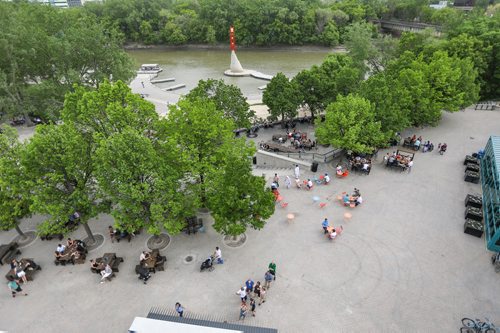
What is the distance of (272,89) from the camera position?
102ft

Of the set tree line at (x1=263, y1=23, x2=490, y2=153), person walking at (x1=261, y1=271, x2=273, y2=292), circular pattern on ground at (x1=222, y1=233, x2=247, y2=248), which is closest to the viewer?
person walking at (x1=261, y1=271, x2=273, y2=292)

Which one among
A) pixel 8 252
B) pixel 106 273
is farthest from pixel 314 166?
pixel 8 252

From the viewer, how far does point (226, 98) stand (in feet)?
86.8

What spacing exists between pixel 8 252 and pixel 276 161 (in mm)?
18966

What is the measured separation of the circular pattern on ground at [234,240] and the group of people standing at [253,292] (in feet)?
9.05

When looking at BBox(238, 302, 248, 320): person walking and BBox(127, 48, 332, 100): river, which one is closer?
BBox(238, 302, 248, 320): person walking

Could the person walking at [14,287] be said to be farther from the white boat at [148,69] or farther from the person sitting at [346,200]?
the white boat at [148,69]

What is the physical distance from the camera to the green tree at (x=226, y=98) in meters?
26.6

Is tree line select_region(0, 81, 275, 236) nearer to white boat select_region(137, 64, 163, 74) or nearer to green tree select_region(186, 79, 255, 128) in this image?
green tree select_region(186, 79, 255, 128)

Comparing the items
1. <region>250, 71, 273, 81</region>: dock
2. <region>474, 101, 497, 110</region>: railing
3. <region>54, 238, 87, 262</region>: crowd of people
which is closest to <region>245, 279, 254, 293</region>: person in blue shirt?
<region>54, 238, 87, 262</region>: crowd of people

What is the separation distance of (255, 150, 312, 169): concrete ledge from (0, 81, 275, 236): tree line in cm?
812

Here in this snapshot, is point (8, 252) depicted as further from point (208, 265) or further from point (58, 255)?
point (208, 265)

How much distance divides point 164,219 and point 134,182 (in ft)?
7.94

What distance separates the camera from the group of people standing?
549 inches
